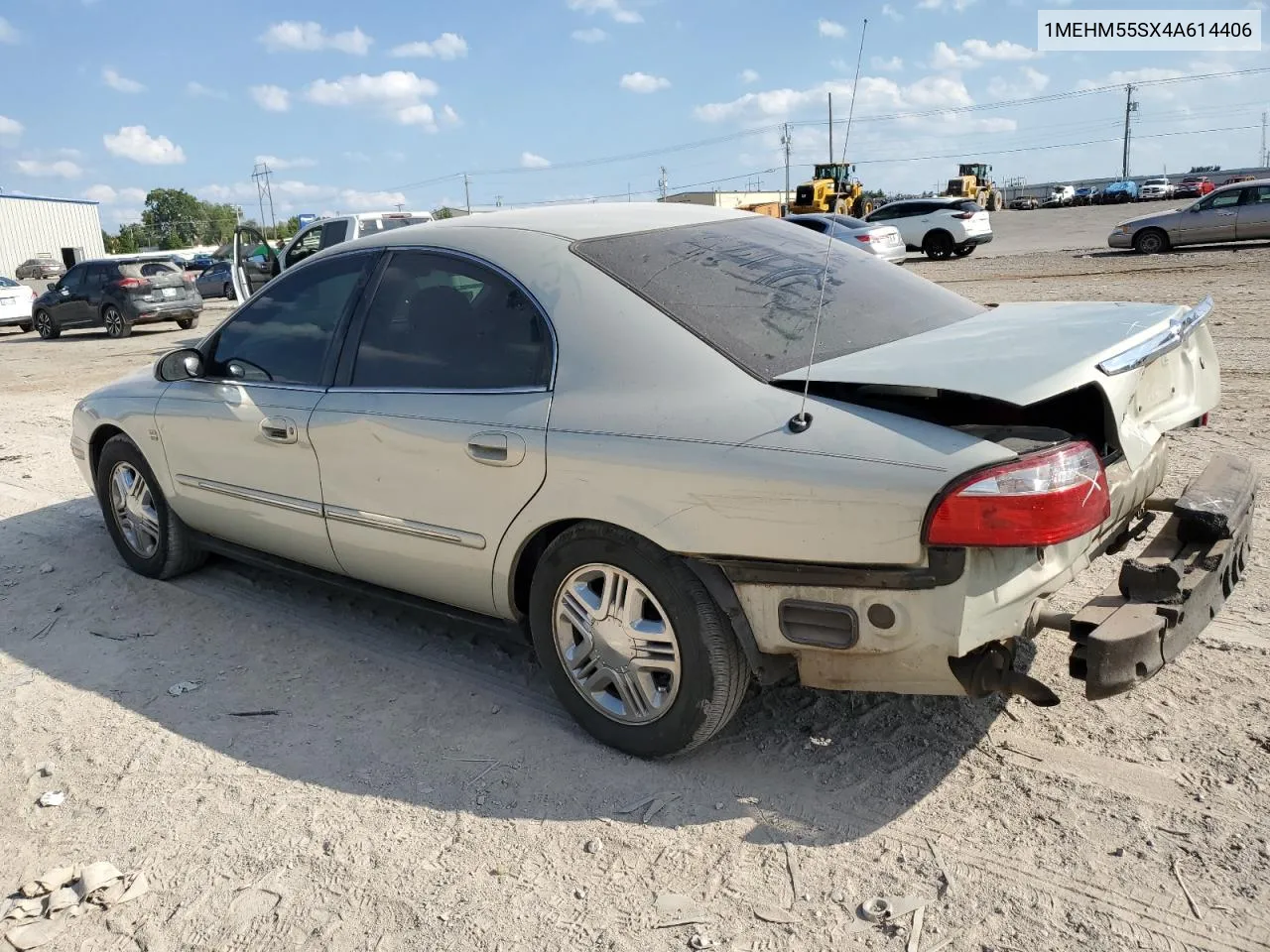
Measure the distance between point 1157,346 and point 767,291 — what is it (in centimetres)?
115

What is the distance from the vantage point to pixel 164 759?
3.41m

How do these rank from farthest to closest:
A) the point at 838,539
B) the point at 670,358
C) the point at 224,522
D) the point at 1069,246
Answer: the point at 1069,246, the point at 224,522, the point at 670,358, the point at 838,539

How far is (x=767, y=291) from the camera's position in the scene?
10.8 ft

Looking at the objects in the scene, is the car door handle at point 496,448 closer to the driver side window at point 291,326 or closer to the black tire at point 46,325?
the driver side window at point 291,326

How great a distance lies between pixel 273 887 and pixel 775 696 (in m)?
1.69

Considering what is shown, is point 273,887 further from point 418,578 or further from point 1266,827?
point 1266,827

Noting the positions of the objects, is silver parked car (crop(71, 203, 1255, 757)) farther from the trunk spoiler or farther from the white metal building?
the white metal building

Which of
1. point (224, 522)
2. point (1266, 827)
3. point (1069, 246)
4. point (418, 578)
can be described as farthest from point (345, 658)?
point (1069, 246)

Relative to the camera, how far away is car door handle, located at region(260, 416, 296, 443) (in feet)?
12.9

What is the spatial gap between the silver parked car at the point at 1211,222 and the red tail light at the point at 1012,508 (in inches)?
846

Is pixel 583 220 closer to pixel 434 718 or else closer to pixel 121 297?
pixel 434 718

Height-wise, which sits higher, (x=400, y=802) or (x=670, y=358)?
(x=670, y=358)

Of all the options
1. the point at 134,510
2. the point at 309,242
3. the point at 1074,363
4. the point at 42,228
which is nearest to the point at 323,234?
the point at 309,242

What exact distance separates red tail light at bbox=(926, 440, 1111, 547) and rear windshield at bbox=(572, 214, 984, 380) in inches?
26.4
